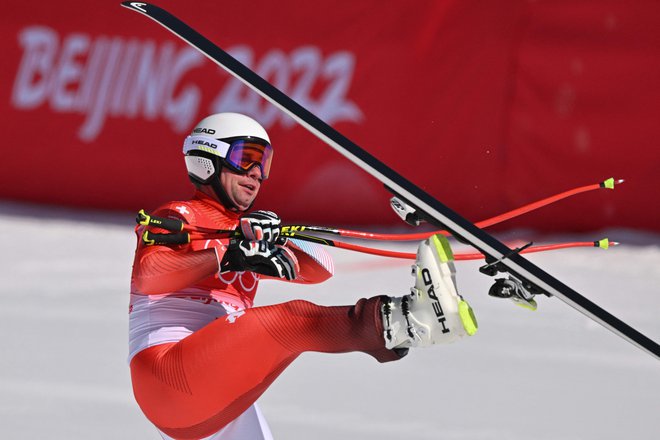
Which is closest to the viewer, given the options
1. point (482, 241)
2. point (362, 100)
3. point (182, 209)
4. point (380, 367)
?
point (482, 241)

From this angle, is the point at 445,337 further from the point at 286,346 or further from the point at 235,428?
the point at 235,428

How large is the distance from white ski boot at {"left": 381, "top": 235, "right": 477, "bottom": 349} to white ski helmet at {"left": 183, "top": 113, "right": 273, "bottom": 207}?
2.68 ft

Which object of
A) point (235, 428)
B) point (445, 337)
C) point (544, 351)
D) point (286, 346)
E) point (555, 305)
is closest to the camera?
point (445, 337)

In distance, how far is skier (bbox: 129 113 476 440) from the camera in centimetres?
278

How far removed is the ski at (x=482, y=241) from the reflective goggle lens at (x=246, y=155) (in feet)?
1.22

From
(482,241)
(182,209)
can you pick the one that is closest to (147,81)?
(182,209)

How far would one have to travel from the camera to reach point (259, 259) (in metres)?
2.93

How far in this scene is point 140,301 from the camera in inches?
133

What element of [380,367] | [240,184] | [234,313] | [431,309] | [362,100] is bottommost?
[380,367]

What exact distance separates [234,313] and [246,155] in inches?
22.4

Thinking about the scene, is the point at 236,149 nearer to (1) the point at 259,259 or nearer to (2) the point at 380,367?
(1) the point at 259,259

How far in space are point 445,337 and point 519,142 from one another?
4.27 meters

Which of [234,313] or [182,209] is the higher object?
[182,209]

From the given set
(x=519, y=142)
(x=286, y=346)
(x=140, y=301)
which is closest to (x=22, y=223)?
(x=519, y=142)
